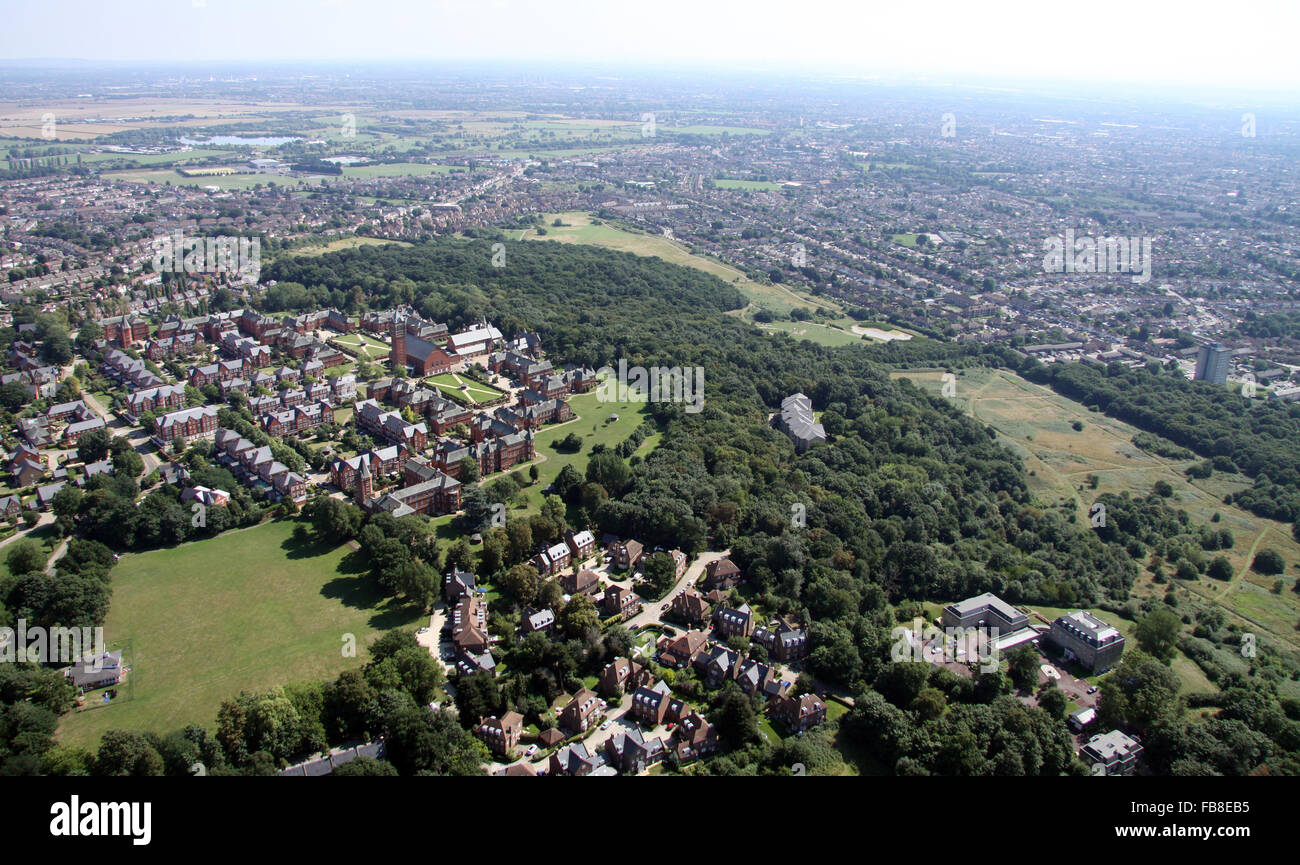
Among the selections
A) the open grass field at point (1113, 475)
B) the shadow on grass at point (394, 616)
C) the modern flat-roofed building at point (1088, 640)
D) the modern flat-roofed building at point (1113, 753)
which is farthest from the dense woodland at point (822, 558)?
the open grass field at point (1113, 475)

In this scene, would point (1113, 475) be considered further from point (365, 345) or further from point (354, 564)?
point (365, 345)

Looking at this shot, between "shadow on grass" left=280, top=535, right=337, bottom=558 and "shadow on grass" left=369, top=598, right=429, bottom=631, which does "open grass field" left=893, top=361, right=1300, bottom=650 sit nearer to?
"shadow on grass" left=369, top=598, right=429, bottom=631

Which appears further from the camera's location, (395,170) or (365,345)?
(395,170)

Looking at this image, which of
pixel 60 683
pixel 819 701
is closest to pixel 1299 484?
pixel 819 701

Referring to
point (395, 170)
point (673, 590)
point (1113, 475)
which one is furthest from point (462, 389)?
point (395, 170)

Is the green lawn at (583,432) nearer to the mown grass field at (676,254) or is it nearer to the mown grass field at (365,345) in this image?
the mown grass field at (365,345)

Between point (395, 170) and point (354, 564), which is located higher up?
point (395, 170)
